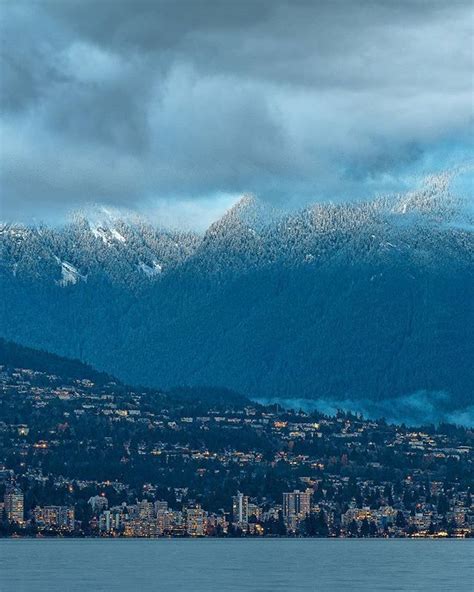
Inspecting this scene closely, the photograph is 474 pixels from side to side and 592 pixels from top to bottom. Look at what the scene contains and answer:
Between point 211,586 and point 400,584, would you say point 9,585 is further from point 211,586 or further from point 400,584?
point 400,584

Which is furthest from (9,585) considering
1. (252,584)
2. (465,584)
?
(465,584)

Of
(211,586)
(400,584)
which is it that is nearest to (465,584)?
(400,584)

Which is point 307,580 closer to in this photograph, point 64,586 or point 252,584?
point 252,584

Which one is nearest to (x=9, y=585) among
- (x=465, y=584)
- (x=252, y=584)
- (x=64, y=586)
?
(x=64, y=586)

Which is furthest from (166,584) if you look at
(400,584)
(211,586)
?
(400,584)

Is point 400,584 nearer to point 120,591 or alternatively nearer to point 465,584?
point 465,584
